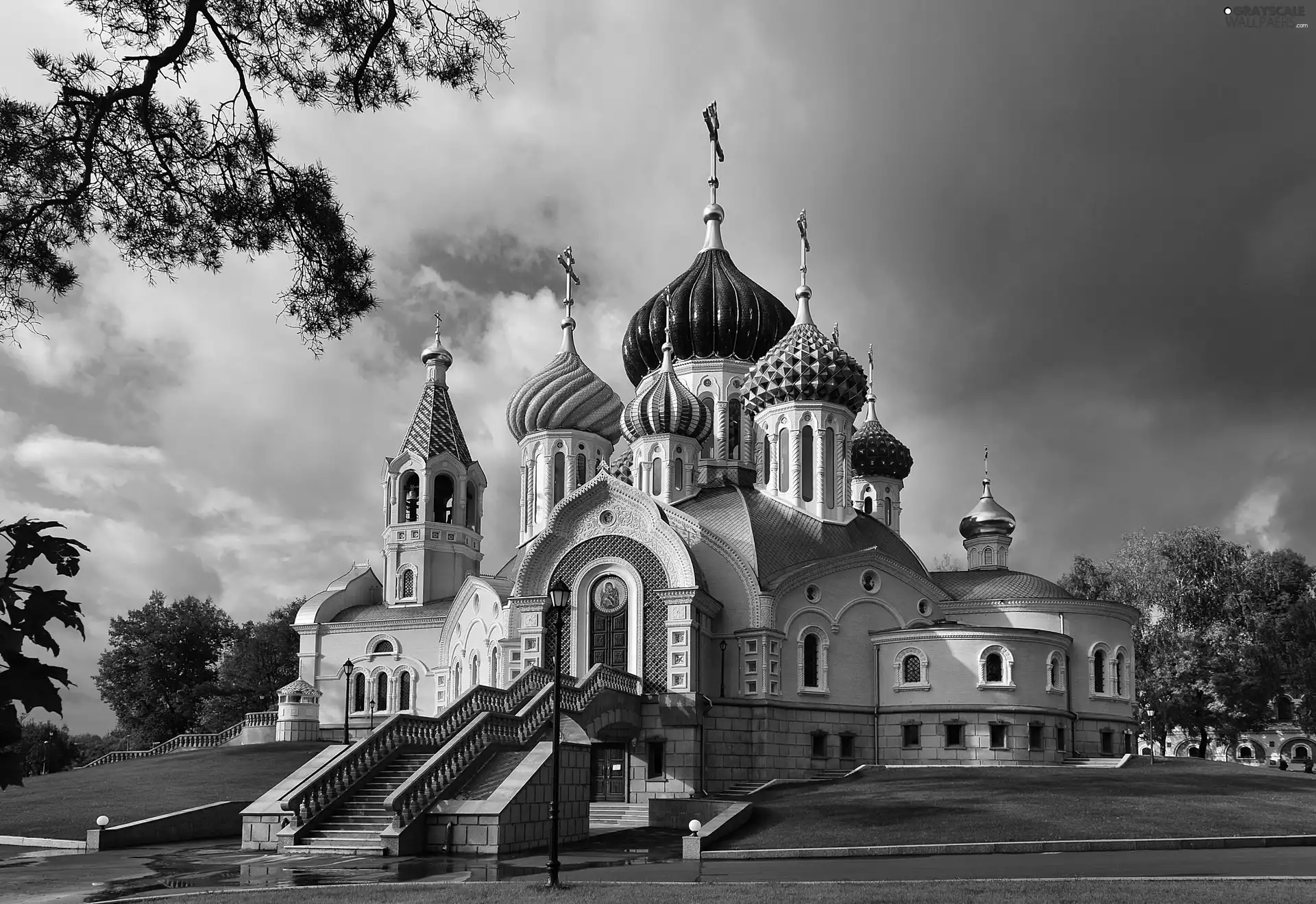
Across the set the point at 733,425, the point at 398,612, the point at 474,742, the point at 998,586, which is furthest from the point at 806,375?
the point at 474,742

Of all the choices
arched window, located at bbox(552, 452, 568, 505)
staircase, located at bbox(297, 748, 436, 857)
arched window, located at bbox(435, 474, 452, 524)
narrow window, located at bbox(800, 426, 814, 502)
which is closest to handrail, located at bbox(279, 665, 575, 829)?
staircase, located at bbox(297, 748, 436, 857)

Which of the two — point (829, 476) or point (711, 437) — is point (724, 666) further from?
point (711, 437)

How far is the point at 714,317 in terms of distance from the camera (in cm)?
4772

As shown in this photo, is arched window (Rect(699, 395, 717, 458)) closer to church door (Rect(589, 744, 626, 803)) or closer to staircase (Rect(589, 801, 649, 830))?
church door (Rect(589, 744, 626, 803))

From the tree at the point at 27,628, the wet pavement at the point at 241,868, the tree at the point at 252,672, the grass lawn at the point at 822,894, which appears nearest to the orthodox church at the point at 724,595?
the wet pavement at the point at 241,868

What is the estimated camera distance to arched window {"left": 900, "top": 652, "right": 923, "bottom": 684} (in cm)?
3744

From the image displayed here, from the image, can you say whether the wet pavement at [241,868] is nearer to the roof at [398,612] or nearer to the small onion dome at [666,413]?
the small onion dome at [666,413]

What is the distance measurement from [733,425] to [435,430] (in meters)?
11.9

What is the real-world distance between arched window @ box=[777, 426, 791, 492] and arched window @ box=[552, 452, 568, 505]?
1084 cm

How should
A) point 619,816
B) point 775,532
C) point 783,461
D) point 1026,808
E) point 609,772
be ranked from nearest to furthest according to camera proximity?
1. point 1026,808
2. point 619,816
3. point 609,772
4. point 775,532
5. point 783,461

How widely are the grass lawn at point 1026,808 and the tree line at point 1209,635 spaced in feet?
50.6

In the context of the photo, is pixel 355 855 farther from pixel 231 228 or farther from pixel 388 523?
pixel 388 523

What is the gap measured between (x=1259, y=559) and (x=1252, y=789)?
1042 inches

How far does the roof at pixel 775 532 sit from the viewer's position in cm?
3769
